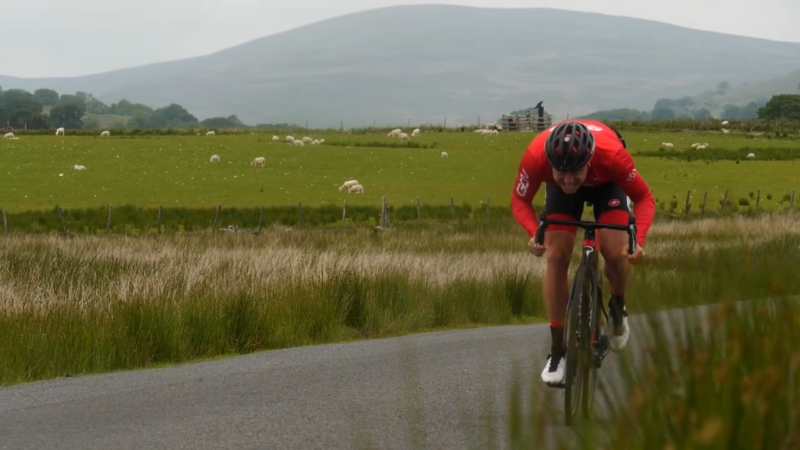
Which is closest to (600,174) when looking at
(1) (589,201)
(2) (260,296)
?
(1) (589,201)

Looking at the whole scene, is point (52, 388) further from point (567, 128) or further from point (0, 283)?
point (0, 283)

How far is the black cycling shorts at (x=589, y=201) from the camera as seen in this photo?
6.82 metres

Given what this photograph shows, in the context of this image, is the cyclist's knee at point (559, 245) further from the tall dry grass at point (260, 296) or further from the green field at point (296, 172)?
the green field at point (296, 172)

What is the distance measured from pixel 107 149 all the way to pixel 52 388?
65.7 meters

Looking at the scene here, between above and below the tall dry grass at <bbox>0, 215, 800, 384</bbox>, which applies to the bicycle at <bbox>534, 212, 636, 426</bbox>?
above

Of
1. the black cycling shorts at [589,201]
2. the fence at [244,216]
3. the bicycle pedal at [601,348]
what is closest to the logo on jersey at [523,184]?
the black cycling shorts at [589,201]

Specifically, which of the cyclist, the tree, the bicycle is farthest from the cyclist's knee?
the tree

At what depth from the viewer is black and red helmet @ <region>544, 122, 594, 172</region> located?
611 cm

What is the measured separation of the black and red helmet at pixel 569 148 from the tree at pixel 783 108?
156474mm

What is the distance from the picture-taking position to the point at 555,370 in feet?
21.2

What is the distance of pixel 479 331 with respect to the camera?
448 inches

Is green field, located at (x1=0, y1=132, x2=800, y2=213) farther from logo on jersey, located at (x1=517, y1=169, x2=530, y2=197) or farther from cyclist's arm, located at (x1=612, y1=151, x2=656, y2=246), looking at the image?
logo on jersey, located at (x1=517, y1=169, x2=530, y2=197)

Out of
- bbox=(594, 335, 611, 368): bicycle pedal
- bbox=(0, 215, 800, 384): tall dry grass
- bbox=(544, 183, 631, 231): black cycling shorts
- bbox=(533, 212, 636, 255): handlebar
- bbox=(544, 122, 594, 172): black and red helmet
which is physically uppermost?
bbox=(544, 122, 594, 172): black and red helmet

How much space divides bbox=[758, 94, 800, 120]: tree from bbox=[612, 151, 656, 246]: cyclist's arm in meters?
156
